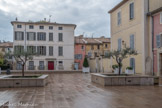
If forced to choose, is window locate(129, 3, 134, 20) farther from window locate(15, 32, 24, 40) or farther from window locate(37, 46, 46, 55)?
window locate(15, 32, 24, 40)

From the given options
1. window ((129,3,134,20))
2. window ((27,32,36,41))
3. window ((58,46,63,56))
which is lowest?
window ((58,46,63,56))

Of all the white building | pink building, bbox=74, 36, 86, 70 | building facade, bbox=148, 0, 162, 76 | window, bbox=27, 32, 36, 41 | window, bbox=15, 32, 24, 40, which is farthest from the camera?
pink building, bbox=74, 36, 86, 70

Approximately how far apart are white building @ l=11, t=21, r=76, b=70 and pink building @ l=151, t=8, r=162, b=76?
17638 mm

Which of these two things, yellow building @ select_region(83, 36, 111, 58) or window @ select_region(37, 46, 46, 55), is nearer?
window @ select_region(37, 46, 46, 55)

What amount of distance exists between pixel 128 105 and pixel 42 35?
26.8 metres

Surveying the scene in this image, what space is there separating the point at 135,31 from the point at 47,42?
17105mm

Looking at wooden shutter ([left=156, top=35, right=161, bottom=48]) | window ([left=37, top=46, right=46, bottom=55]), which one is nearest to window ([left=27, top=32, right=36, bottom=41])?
window ([left=37, top=46, right=46, bottom=55])

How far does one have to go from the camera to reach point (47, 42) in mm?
31203

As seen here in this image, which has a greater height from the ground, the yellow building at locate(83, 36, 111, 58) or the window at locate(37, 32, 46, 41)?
the window at locate(37, 32, 46, 41)

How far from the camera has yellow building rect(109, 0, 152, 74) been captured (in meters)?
16.6

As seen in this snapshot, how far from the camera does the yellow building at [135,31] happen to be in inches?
653

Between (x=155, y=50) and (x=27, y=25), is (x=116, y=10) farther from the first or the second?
(x=27, y=25)

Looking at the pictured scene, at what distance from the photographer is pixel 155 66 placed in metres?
16.1

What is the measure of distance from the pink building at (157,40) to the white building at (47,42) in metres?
17.6
